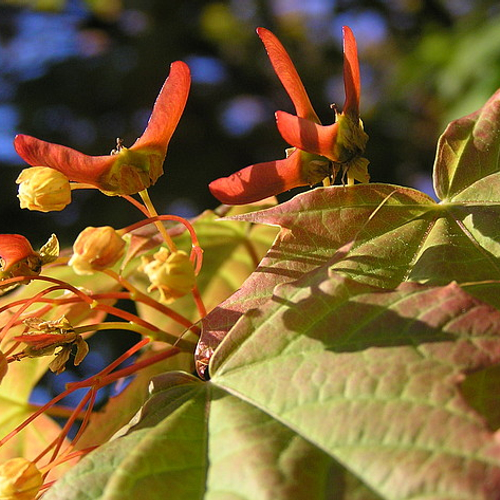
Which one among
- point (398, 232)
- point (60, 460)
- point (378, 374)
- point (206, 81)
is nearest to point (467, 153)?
point (398, 232)

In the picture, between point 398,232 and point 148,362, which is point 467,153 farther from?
point 148,362

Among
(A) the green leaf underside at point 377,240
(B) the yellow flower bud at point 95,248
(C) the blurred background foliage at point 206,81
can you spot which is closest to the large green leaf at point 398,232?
(A) the green leaf underside at point 377,240

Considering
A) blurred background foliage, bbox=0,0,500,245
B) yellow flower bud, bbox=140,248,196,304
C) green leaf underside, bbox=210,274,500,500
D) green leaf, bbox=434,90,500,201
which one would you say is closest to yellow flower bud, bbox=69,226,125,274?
yellow flower bud, bbox=140,248,196,304

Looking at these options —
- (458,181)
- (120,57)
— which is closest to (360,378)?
(458,181)

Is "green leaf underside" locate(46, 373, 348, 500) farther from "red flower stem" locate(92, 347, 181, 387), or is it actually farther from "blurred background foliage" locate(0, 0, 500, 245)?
"blurred background foliage" locate(0, 0, 500, 245)

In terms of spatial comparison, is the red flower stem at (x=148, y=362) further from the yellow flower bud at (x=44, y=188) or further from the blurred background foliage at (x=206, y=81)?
the blurred background foliage at (x=206, y=81)
